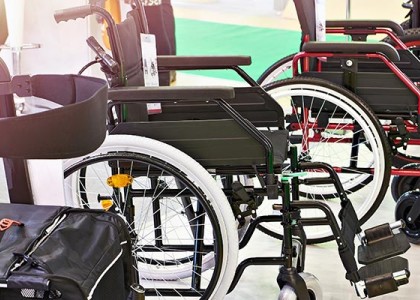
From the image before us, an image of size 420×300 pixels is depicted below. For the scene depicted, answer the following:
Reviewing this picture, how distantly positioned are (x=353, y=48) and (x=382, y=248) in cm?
79

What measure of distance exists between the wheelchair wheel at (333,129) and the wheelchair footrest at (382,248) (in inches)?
13.0

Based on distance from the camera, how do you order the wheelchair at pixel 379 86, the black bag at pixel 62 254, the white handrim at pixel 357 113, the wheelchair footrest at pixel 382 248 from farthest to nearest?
the wheelchair at pixel 379 86
the white handrim at pixel 357 113
the wheelchair footrest at pixel 382 248
the black bag at pixel 62 254

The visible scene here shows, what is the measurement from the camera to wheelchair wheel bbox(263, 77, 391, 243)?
2631 mm

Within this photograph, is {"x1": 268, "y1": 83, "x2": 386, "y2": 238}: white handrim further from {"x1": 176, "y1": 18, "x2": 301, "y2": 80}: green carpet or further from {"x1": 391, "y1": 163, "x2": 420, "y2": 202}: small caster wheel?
{"x1": 176, "y1": 18, "x2": 301, "y2": 80}: green carpet

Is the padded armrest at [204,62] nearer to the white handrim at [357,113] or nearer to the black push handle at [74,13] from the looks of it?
the white handrim at [357,113]

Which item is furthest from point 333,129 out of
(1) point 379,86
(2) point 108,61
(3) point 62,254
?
(3) point 62,254

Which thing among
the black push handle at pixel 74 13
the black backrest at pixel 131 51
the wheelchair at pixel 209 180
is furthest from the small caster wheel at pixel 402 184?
the black push handle at pixel 74 13

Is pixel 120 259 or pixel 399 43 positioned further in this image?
pixel 399 43

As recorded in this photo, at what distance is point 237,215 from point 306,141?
0.83 meters

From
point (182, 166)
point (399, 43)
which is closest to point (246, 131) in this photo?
point (182, 166)

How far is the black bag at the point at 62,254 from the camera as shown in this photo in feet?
4.63

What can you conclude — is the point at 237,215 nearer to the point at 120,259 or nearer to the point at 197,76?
the point at 120,259

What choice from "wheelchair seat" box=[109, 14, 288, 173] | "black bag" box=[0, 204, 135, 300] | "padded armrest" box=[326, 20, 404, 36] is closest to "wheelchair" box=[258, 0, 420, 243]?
"padded armrest" box=[326, 20, 404, 36]

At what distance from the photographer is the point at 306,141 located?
294cm
